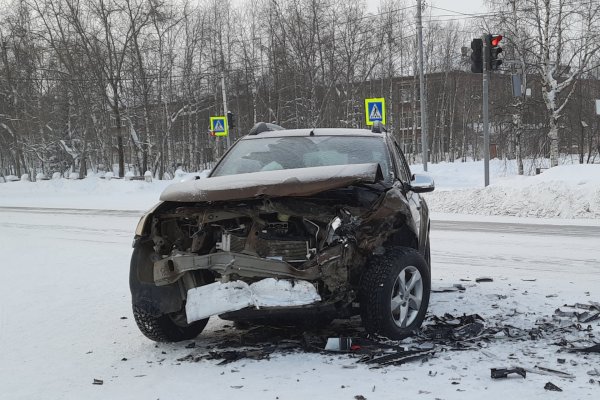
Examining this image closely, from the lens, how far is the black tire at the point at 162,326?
4602 millimetres

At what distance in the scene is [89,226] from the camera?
14.7 metres

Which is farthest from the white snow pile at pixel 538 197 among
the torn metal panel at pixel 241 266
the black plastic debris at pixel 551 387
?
the torn metal panel at pixel 241 266

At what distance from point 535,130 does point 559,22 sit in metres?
6.27

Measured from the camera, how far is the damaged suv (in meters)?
4.05

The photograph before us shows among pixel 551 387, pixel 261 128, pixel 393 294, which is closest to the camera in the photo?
pixel 551 387

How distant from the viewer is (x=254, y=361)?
417 centimetres

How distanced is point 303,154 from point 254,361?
2088mm

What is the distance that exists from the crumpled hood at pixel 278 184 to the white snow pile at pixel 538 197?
35.2 ft

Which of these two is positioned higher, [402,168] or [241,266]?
[402,168]

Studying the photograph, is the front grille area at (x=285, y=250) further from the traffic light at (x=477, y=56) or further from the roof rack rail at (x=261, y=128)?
the traffic light at (x=477, y=56)

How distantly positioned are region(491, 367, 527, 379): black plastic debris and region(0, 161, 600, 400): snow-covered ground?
0.05 metres

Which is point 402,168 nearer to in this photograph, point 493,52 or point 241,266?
point 241,266

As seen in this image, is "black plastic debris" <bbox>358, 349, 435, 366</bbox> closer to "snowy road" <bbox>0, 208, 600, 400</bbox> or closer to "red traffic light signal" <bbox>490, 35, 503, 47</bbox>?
"snowy road" <bbox>0, 208, 600, 400</bbox>

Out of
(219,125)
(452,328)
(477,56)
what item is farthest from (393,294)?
(219,125)
